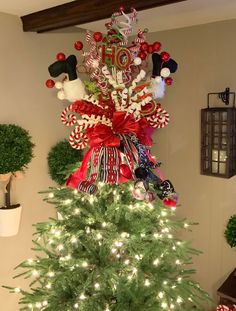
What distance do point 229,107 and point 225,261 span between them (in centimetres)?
112

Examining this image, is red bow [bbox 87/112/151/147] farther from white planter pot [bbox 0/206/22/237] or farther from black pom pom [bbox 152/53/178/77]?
white planter pot [bbox 0/206/22/237]


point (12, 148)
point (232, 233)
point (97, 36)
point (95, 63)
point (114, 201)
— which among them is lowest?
point (232, 233)

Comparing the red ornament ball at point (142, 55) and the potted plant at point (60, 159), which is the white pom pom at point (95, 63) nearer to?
the red ornament ball at point (142, 55)

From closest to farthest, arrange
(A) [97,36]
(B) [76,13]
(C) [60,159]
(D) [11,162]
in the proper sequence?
(A) [97,36] → (B) [76,13] → (D) [11,162] → (C) [60,159]

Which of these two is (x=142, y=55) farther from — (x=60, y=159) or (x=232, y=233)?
(x=232, y=233)

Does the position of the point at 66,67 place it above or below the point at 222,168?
above

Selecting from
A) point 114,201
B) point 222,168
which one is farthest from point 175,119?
point 114,201

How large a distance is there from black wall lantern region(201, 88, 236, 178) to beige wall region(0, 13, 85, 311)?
1036 millimetres

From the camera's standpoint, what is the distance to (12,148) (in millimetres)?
1913

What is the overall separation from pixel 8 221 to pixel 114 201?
2.88 ft

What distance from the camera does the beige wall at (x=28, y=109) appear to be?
2.08 meters

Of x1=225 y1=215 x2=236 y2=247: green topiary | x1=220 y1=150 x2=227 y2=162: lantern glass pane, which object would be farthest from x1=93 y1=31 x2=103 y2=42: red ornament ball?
x1=225 y1=215 x2=236 y2=247: green topiary

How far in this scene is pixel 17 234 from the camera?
226 centimetres

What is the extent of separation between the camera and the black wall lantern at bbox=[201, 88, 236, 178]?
2066 millimetres
